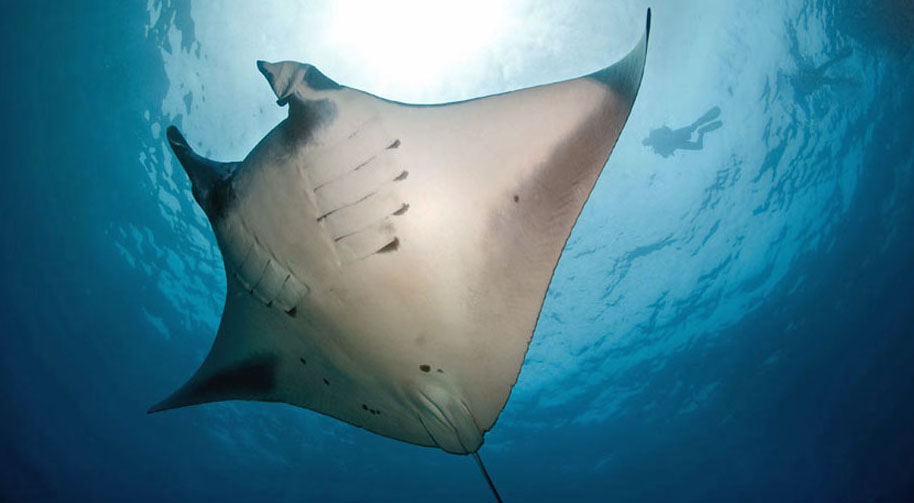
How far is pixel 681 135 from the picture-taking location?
26.0 ft

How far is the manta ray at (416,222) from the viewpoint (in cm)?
188

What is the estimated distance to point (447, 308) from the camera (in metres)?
2.16

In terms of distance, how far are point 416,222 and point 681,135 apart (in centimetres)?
747

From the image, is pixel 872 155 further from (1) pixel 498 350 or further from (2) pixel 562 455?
(2) pixel 562 455

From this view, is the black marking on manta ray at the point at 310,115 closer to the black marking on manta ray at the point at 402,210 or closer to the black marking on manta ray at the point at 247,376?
the black marking on manta ray at the point at 402,210

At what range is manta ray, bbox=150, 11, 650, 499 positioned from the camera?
188 centimetres

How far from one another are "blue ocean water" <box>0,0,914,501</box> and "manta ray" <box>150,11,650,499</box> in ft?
16.6

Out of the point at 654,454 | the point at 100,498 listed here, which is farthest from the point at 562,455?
the point at 100,498

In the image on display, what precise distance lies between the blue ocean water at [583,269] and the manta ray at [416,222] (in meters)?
5.05

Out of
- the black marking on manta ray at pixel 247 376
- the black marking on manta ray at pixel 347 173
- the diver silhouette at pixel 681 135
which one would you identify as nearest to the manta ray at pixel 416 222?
the black marking on manta ray at pixel 347 173

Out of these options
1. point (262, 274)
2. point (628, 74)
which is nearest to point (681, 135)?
point (628, 74)

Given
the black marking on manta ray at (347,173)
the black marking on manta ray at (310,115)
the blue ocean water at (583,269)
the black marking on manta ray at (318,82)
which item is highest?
the black marking on manta ray at (318,82)

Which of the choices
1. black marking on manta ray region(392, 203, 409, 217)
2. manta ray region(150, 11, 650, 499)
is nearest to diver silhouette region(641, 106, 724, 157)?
manta ray region(150, 11, 650, 499)

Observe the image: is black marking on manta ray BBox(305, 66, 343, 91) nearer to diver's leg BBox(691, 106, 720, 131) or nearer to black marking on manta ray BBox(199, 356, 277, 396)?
black marking on manta ray BBox(199, 356, 277, 396)
